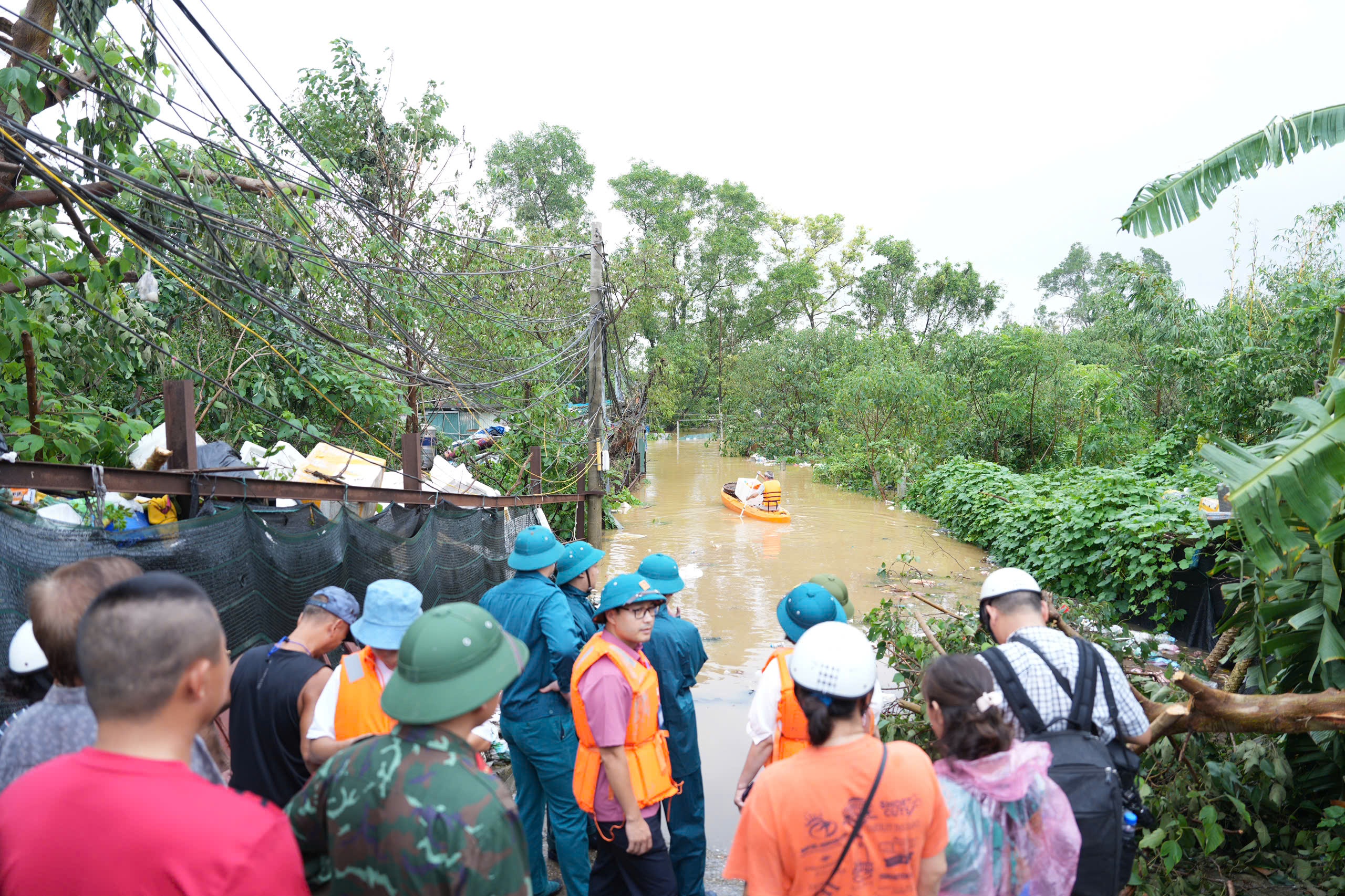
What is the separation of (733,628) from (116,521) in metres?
7.54

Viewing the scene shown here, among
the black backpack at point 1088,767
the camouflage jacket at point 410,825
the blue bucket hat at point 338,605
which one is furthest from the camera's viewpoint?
the blue bucket hat at point 338,605

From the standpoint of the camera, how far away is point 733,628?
34.8 feet

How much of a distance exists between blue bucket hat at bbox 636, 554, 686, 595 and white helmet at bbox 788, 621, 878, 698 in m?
1.77

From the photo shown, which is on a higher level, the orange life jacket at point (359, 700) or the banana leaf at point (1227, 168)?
the banana leaf at point (1227, 168)

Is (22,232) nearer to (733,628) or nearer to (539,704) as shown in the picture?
(539,704)

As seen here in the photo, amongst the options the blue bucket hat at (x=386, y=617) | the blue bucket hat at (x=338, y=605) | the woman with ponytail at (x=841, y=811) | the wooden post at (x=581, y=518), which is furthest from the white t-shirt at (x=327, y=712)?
the wooden post at (x=581, y=518)

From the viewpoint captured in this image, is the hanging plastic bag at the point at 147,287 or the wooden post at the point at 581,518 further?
the wooden post at the point at 581,518

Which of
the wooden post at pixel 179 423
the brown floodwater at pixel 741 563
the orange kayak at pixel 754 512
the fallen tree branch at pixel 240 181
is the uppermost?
the fallen tree branch at pixel 240 181

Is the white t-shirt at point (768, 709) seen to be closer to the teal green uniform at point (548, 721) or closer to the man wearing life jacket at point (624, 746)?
the man wearing life jacket at point (624, 746)

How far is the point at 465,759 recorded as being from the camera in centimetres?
170

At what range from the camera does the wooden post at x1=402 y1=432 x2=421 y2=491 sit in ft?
24.2

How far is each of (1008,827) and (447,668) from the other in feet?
5.11

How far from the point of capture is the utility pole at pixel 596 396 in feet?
38.1

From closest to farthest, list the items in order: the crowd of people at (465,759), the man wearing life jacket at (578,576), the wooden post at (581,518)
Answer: the crowd of people at (465,759)
the man wearing life jacket at (578,576)
the wooden post at (581,518)
